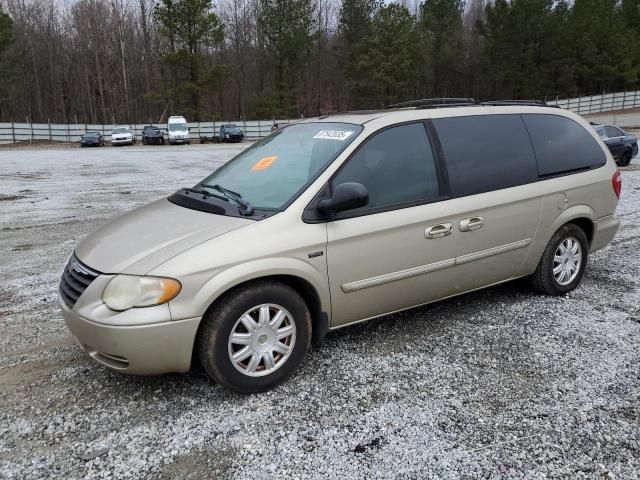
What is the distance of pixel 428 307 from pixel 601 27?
189ft

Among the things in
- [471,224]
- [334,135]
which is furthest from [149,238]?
[471,224]

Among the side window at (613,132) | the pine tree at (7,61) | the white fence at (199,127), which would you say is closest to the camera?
the side window at (613,132)

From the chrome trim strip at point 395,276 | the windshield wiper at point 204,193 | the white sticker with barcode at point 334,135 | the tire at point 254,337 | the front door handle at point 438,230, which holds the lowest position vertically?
the tire at point 254,337

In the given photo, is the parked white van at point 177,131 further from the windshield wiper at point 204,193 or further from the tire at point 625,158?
the windshield wiper at point 204,193

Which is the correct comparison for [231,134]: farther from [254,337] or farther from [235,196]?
[254,337]

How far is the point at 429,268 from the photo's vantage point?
384 cm

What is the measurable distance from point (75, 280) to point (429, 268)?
2367 millimetres

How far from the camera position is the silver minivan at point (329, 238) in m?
2.99

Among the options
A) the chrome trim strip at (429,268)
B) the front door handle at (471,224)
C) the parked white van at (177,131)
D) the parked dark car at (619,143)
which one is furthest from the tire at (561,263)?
the parked white van at (177,131)

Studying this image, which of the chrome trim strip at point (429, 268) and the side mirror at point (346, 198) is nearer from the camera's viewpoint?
the side mirror at point (346, 198)

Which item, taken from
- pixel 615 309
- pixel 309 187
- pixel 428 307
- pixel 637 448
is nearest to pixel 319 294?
pixel 309 187

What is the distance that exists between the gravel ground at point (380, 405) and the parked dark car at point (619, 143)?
14058 millimetres

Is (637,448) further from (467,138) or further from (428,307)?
(467,138)

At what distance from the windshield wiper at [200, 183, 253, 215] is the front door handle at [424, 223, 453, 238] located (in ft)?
4.14
